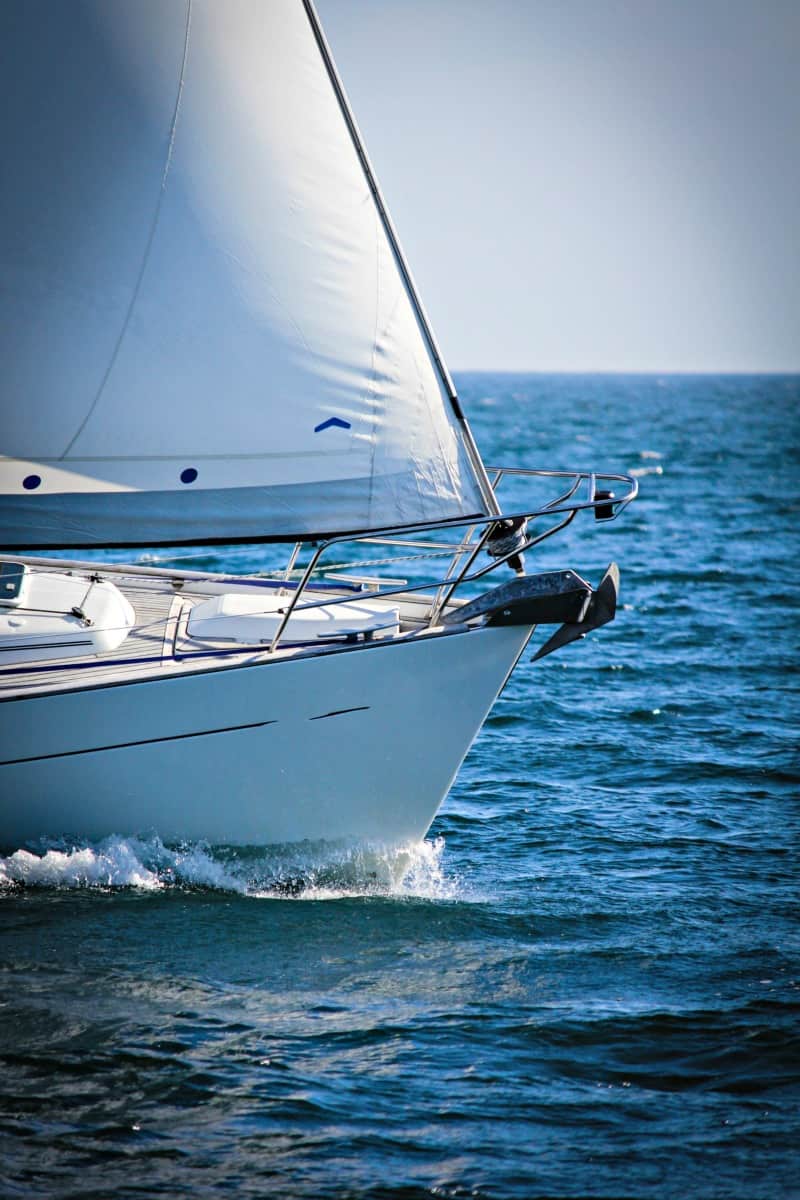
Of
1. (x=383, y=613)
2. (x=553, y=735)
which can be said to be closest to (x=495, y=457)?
(x=553, y=735)

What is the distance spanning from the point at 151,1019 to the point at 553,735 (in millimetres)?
7104

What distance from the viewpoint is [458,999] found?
852 cm

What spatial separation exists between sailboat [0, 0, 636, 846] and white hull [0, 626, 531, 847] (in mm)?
20

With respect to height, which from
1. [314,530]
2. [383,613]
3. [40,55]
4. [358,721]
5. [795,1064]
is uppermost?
[40,55]

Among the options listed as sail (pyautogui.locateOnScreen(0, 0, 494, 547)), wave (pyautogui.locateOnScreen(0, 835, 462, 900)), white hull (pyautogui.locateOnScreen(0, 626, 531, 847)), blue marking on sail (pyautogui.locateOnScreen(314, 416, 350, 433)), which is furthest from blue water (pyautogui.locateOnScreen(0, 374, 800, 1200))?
blue marking on sail (pyautogui.locateOnScreen(314, 416, 350, 433))

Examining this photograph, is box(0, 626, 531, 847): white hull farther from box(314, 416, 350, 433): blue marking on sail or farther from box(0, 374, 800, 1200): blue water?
box(314, 416, 350, 433): blue marking on sail

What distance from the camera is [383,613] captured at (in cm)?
980

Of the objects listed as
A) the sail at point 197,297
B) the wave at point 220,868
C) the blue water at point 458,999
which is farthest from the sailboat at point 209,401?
the blue water at point 458,999

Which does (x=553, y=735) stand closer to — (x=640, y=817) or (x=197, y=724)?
(x=640, y=817)

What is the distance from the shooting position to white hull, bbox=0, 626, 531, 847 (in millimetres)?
9031

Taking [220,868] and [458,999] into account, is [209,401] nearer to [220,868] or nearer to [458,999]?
[220,868]

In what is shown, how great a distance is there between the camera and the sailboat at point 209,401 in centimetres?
860

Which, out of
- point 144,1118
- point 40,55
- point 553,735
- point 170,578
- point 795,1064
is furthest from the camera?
point 553,735

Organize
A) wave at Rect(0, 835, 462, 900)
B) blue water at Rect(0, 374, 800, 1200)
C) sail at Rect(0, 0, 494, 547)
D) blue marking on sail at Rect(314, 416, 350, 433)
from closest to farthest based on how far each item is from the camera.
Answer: blue water at Rect(0, 374, 800, 1200), sail at Rect(0, 0, 494, 547), blue marking on sail at Rect(314, 416, 350, 433), wave at Rect(0, 835, 462, 900)
